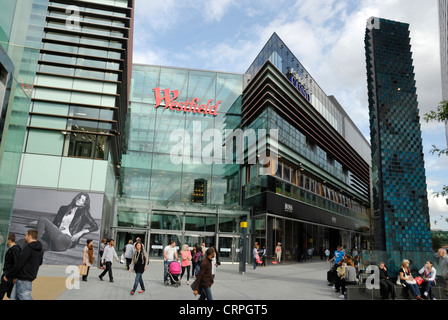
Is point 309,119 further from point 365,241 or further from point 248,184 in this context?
point 365,241

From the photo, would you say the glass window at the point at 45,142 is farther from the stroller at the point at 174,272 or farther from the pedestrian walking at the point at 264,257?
the pedestrian walking at the point at 264,257

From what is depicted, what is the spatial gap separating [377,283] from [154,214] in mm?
20296

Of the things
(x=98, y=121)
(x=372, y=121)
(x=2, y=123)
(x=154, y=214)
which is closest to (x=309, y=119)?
(x=372, y=121)

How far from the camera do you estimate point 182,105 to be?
104 ft

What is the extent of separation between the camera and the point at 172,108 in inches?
1238

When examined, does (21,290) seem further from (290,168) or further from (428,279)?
(290,168)

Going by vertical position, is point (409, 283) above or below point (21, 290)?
below

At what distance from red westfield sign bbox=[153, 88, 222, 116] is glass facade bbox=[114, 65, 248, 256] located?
0.62ft

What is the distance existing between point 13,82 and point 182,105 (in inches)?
881

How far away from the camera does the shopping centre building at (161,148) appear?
19.5 meters

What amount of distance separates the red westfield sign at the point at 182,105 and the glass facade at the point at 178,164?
189mm

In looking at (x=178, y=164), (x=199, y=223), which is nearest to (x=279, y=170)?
(x=199, y=223)

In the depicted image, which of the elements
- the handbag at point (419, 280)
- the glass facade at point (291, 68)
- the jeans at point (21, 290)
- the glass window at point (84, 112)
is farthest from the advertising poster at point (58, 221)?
the glass facade at point (291, 68)

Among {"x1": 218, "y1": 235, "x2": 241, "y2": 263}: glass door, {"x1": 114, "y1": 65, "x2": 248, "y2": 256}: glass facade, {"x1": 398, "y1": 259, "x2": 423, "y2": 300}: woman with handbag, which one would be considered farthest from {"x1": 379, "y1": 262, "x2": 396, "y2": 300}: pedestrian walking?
{"x1": 114, "y1": 65, "x2": 248, "y2": 256}: glass facade
